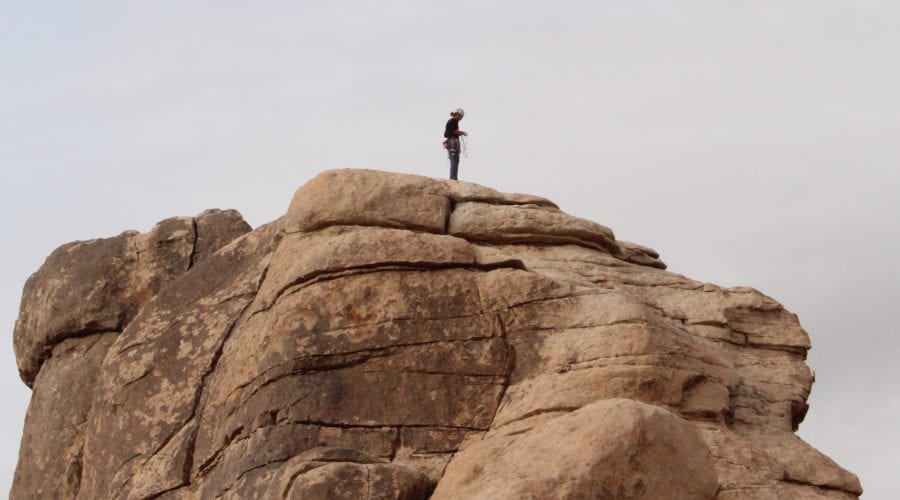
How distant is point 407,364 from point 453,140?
10774 millimetres

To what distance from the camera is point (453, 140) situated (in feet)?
124

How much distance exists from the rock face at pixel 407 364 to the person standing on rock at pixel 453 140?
18.1 ft

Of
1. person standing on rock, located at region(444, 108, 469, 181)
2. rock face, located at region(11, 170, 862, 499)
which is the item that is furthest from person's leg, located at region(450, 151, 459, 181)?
rock face, located at region(11, 170, 862, 499)

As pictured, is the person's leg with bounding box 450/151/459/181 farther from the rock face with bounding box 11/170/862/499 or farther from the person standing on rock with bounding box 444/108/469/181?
the rock face with bounding box 11/170/862/499

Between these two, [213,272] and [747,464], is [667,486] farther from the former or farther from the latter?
[213,272]

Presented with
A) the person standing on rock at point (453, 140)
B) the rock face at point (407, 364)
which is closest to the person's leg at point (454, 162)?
the person standing on rock at point (453, 140)

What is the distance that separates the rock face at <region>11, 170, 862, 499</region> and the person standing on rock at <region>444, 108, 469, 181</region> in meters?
5.51

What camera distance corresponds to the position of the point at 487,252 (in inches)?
1170

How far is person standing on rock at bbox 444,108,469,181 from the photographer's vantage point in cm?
3756

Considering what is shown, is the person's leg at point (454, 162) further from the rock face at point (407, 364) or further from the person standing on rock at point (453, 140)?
the rock face at point (407, 364)

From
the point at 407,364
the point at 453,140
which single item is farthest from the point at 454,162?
the point at 407,364

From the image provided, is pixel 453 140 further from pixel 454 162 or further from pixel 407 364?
pixel 407 364

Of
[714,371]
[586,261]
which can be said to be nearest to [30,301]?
[586,261]

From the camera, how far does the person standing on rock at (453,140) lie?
3756cm
